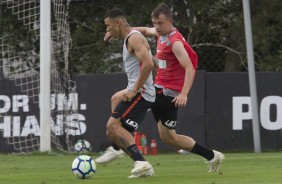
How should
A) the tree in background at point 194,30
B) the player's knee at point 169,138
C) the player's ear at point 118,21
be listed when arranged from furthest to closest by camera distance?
1. the tree in background at point 194,30
2. the player's knee at point 169,138
3. the player's ear at point 118,21

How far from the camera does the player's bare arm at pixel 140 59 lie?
10.3 meters

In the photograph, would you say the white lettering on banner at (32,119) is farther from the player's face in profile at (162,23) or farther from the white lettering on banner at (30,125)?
the player's face in profile at (162,23)

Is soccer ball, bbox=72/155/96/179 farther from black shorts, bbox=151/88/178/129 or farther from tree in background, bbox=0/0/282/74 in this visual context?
tree in background, bbox=0/0/282/74

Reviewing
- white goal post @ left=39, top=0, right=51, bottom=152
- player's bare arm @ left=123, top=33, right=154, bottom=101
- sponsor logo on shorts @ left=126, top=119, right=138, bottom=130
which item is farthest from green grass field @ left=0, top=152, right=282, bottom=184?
white goal post @ left=39, top=0, right=51, bottom=152

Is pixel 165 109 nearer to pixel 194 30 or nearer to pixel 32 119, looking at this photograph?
pixel 32 119

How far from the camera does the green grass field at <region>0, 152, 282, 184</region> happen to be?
9828 millimetres

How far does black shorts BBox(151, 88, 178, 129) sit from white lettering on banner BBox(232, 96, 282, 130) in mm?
6889

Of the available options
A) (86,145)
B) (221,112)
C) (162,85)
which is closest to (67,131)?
(86,145)

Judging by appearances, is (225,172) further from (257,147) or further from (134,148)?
(257,147)

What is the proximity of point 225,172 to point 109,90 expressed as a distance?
7718 millimetres

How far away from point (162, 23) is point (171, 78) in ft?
2.52

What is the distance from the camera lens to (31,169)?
498 inches

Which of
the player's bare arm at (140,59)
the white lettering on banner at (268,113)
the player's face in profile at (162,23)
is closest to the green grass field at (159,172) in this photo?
the player's bare arm at (140,59)

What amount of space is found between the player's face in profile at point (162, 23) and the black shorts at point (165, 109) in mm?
810
